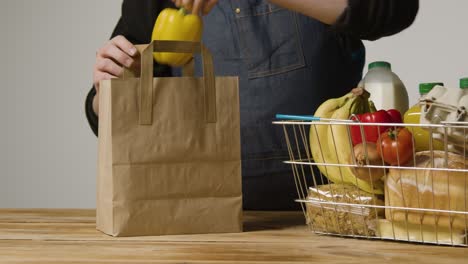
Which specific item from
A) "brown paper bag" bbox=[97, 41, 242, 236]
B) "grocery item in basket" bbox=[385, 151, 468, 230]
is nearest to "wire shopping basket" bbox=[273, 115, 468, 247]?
"grocery item in basket" bbox=[385, 151, 468, 230]

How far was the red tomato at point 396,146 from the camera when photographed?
1.07m

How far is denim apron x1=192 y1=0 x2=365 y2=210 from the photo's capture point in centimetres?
172

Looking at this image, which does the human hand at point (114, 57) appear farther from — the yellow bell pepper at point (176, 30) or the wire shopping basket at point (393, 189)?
the wire shopping basket at point (393, 189)

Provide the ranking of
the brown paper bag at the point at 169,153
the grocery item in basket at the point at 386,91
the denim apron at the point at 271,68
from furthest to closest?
the denim apron at the point at 271,68, the grocery item in basket at the point at 386,91, the brown paper bag at the point at 169,153

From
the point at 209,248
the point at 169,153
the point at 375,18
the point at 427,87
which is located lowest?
the point at 209,248

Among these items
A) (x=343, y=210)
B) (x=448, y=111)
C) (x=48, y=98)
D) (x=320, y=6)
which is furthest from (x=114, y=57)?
(x=48, y=98)

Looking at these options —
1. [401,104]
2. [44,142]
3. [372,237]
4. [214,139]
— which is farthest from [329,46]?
[44,142]

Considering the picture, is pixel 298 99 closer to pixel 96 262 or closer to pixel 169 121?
pixel 169 121

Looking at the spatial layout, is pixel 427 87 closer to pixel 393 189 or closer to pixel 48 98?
pixel 393 189

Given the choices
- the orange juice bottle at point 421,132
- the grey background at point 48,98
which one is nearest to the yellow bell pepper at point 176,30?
the orange juice bottle at point 421,132

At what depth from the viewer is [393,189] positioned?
1.10 meters

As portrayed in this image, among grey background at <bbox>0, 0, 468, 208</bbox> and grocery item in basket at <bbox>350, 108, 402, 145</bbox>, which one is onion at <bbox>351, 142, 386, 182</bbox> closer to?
grocery item in basket at <bbox>350, 108, 402, 145</bbox>

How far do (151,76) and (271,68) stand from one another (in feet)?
1.86

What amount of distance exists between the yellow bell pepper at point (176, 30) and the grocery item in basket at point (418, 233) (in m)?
0.44
